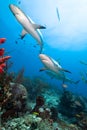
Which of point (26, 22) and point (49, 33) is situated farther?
point (49, 33)

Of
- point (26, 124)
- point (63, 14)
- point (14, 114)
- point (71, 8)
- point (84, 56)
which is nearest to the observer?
point (26, 124)

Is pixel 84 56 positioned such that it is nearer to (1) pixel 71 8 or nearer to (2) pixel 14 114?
(1) pixel 71 8

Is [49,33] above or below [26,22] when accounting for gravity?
below

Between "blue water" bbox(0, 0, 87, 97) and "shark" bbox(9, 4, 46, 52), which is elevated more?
"shark" bbox(9, 4, 46, 52)

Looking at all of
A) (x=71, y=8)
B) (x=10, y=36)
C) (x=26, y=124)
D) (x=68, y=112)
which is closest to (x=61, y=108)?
(x=68, y=112)

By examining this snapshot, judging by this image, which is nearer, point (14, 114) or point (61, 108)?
point (14, 114)

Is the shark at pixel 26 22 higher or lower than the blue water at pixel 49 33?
higher

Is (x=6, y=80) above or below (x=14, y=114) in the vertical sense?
above

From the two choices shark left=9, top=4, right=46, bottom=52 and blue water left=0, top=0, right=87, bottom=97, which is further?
blue water left=0, top=0, right=87, bottom=97

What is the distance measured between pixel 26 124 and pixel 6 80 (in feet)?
6.52

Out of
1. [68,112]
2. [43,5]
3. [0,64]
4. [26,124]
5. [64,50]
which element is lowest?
[64,50]

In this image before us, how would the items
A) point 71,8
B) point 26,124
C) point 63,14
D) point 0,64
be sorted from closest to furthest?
point 26,124 → point 0,64 → point 71,8 → point 63,14

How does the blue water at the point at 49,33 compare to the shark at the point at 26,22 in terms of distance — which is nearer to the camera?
the shark at the point at 26,22

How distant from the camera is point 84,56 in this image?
8750 cm
